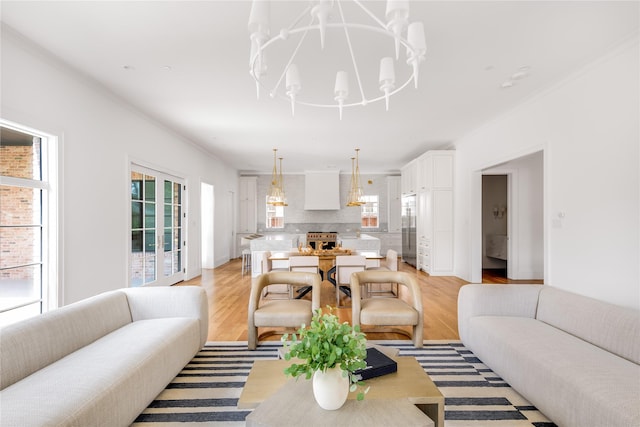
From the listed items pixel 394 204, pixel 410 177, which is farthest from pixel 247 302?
pixel 394 204

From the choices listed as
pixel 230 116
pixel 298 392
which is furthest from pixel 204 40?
pixel 298 392

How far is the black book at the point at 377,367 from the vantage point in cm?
181

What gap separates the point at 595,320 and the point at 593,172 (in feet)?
5.43

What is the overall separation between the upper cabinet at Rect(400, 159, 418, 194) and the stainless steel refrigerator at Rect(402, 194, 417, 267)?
18 cm

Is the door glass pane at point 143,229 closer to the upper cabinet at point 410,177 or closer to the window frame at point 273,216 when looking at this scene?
the window frame at point 273,216

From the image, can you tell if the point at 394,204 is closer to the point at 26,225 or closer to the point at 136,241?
the point at 136,241

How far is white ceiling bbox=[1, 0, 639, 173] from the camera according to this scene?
240 centimetres

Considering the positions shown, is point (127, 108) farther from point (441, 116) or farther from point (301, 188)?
point (301, 188)

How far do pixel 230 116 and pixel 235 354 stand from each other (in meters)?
3.47

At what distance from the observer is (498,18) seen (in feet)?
8.18

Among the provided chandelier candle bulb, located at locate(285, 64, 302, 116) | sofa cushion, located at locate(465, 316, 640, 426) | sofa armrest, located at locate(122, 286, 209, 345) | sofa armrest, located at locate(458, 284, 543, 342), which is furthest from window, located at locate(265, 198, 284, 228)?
chandelier candle bulb, located at locate(285, 64, 302, 116)

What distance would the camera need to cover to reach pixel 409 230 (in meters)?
8.45

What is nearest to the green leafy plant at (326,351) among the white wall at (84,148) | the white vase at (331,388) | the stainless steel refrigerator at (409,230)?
the white vase at (331,388)

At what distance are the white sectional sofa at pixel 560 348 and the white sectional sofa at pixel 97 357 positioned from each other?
2.49 m
